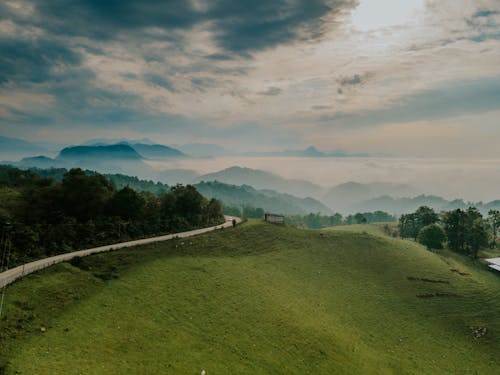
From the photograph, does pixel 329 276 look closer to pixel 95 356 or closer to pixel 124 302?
pixel 124 302

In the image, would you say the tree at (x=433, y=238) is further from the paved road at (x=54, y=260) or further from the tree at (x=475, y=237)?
the paved road at (x=54, y=260)

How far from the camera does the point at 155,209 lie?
74875 mm

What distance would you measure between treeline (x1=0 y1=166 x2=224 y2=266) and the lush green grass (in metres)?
8.77

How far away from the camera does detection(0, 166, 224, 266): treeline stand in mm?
49719

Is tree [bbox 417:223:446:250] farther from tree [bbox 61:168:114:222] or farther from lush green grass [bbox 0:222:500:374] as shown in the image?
tree [bbox 61:168:114:222]

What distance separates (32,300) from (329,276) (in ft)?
149

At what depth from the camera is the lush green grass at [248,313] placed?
29703mm

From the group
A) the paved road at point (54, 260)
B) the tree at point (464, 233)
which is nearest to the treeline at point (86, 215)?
the paved road at point (54, 260)

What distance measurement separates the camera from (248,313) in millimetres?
40750

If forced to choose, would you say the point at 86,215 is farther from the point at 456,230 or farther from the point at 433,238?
the point at 456,230

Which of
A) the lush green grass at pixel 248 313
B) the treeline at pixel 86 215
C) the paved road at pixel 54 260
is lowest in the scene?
the lush green grass at pixel 248 313

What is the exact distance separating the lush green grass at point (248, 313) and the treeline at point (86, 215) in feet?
28.8

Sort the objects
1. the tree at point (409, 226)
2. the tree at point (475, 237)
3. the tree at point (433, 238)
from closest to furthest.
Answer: the tree at point (475, 237), the tree at point (433, 238), the tree at point (409, 226)

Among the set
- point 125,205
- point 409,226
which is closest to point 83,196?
point 125,205
